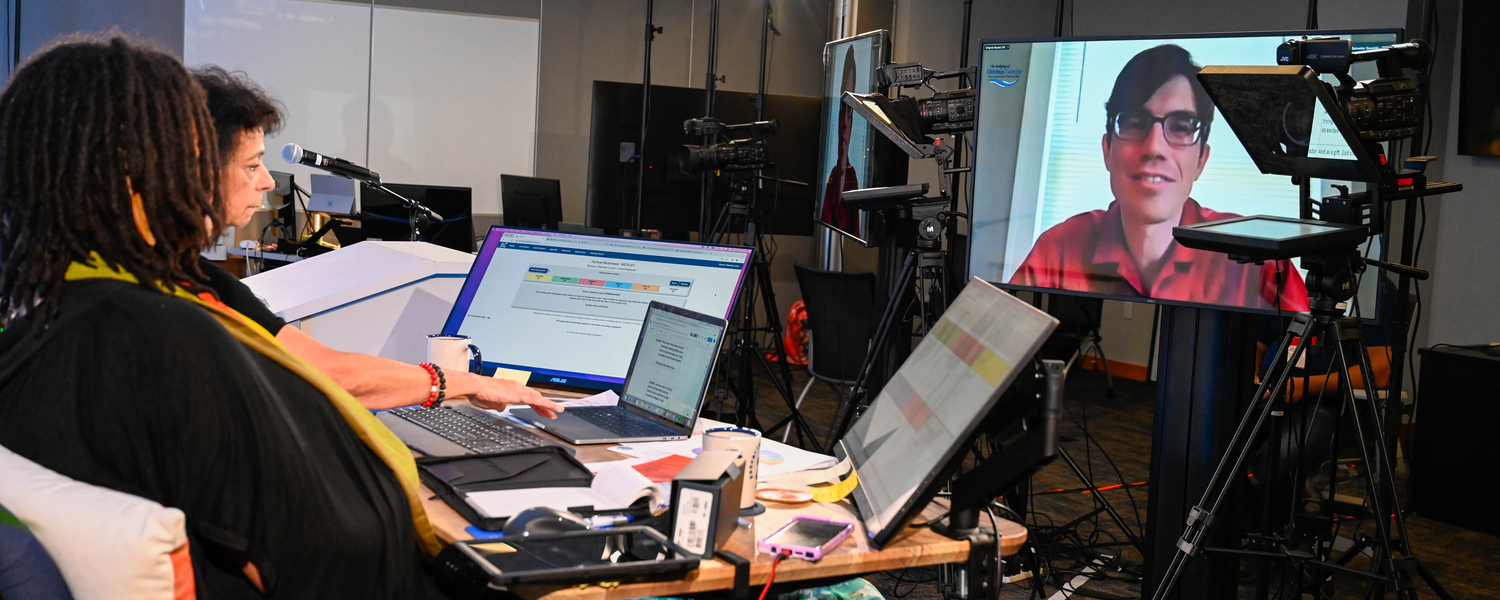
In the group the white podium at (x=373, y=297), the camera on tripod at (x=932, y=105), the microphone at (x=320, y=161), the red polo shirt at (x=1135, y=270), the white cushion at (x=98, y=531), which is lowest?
the white cushion at (x=98, y=531)

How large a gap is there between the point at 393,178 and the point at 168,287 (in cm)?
569

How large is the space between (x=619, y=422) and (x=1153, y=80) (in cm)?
153

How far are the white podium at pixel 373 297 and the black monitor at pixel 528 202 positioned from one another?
2886mm

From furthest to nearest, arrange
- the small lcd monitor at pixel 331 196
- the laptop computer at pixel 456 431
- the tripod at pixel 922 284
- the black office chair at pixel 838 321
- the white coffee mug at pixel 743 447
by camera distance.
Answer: the small lcd monitor at pixel 331 196, the black office chair at pixel 838 321, the tripod at pixel 922 284, the laptop computer at pixel 456 431, the white coffee mug at pixel 743 447

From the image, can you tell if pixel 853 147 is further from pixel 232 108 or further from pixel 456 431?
pixel 232 108

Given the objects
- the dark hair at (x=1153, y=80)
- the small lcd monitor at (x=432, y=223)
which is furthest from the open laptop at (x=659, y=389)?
the small lcd monitor at (x=432, y=223)

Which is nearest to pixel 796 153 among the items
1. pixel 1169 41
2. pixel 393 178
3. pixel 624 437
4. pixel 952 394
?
pixel 393 178

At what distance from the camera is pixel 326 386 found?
1.16 meters

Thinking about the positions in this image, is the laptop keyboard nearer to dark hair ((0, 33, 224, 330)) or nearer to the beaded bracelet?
the beaded bracelet

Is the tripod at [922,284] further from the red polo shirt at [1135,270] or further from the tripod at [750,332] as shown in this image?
the tripod at [750,332]

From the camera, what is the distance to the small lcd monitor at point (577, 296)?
2158 millimetres

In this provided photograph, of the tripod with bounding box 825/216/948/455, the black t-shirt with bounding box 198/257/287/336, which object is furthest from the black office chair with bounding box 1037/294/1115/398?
the black t-shirt with bounding box 198/257/287/336

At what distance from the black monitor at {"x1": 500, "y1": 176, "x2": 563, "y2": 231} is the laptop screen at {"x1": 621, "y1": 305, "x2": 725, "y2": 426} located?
354cm

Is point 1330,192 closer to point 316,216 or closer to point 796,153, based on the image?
point 796,153
